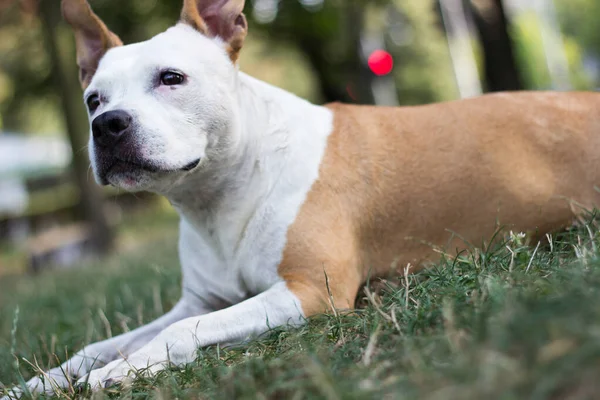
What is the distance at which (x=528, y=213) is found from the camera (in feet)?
11.8

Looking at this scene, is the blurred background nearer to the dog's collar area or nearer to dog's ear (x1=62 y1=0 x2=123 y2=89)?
dog's ear (x1=62 y1=0 x2=123 y2=89)

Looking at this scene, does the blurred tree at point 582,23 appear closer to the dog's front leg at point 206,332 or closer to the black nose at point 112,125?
the dog's front leg at point 206,332

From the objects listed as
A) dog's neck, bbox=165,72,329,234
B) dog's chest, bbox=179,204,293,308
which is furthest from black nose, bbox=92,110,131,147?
dog's chest, bbox=179,204,293,308

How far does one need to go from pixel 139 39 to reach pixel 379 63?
6879 millimetres

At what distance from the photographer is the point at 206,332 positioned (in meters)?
2.82

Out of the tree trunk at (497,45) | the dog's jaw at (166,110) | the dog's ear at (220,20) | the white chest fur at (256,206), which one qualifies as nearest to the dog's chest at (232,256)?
the white chest fur at (256,206)

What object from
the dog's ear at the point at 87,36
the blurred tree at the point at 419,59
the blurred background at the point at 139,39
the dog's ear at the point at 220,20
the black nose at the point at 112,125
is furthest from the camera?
the blurred tree at the point at 419,59

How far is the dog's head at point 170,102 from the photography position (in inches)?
118

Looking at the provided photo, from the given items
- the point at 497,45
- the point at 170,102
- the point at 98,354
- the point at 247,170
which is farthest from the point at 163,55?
the point at 497,45

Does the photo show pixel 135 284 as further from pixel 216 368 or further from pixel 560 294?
pixel 560 294

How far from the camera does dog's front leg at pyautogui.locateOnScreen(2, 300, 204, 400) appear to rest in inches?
112

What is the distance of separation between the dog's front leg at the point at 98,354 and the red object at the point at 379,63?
44.6ft

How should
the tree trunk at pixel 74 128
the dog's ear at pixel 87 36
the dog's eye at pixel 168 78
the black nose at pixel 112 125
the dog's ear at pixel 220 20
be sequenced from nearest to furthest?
the black nose at pixel 112 125 → the dog's eye at pixel 168 78 → the dog's ear at pixel 220 20 → the dog's ear at pixel 87 36 → the tree trunk at pixel 74 128

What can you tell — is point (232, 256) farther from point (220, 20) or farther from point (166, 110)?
point (220, 20)
